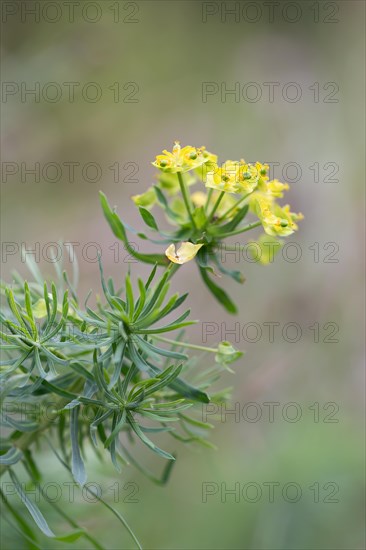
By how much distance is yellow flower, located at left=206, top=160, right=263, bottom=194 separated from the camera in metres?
0.77

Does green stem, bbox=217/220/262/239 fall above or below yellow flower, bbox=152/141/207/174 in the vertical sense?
below

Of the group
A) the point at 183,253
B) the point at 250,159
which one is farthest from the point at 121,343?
A: the point at 250,159

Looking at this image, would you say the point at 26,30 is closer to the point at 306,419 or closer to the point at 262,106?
the point at 262,106

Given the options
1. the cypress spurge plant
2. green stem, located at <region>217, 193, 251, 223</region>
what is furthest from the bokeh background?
green stem, located at <region>217, 193, 251, 223</region>

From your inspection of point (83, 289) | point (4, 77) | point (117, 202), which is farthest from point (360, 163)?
point (4, 77)

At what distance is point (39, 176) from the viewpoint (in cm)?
288

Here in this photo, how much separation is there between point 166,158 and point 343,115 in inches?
89.7

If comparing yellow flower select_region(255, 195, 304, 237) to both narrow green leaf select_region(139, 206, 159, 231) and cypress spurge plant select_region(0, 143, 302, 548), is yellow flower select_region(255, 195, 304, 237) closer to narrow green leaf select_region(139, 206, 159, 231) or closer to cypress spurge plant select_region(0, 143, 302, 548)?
cypress spurge plant select_region(0, 143, 302, 548)

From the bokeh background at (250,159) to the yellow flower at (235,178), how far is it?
3.90 feet

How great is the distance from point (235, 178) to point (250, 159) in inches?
→ 84.1

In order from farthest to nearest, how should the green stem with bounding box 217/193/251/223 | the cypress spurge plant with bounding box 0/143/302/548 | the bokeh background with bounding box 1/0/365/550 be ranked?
the bokeh background with bounding box 1/0/365/550
the green stem with bounding box 217/193/251/223
the cypress spurge plant with bounding box 0/143/302/548

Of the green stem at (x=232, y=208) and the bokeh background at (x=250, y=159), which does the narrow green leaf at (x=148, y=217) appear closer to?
the green stem at (x=232, y=208)

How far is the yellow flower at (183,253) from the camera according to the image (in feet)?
2.41

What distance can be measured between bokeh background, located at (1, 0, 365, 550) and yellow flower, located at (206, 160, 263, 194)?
3.90 ft
